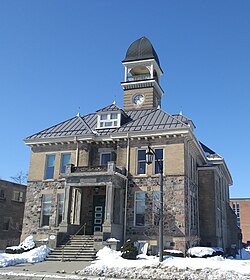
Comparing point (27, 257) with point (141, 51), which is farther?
point (141, 51)

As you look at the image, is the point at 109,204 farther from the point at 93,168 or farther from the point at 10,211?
the point at 10,211

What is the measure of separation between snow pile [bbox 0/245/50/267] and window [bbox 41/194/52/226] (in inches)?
220

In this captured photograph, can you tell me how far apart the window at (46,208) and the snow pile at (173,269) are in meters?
11.6

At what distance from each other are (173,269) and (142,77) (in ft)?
81.6

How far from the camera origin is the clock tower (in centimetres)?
3575

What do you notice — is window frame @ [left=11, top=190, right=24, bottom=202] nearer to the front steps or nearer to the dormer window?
the dormer window

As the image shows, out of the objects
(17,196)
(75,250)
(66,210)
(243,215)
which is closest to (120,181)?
(66,210)

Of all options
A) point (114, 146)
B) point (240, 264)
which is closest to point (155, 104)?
point (114, 146)

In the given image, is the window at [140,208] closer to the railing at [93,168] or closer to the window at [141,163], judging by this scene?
the window at [141,163]

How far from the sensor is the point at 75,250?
22.7m

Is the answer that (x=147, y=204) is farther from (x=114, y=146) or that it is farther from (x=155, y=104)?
(x=155, y=104)

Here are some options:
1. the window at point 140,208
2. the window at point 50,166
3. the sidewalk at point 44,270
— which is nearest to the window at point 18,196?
the window at point 50,166

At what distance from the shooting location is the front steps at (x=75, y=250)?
21.6 meters

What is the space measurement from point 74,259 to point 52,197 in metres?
8.28
